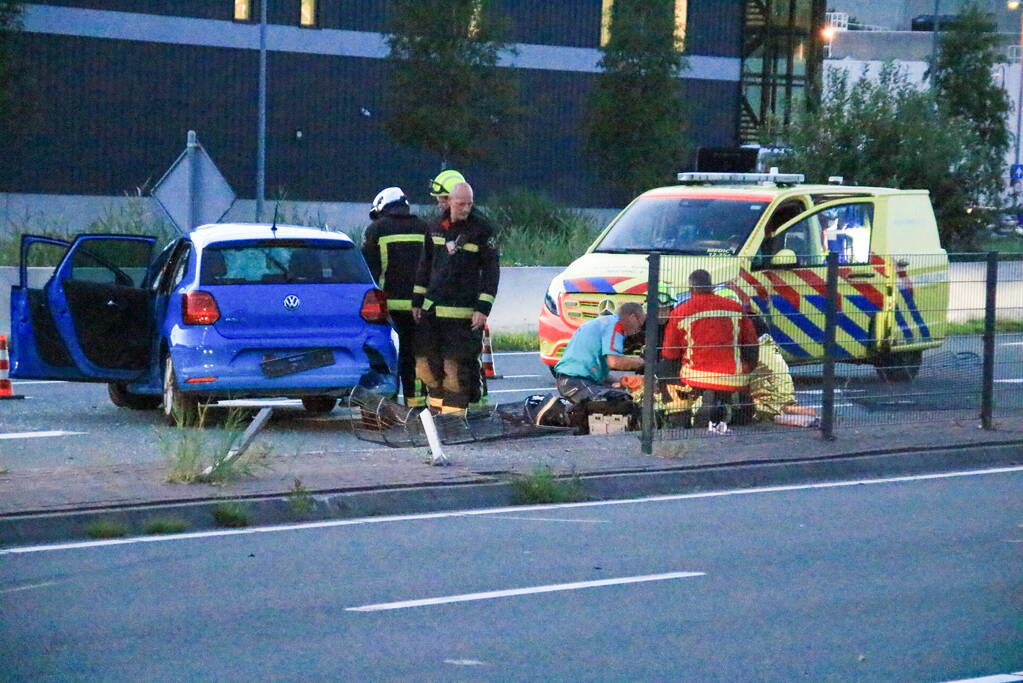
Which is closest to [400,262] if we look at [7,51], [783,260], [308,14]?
[783,260]

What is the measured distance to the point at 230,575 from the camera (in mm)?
8273

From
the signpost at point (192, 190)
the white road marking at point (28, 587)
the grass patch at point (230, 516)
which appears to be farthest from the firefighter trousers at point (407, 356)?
the white road marking at point (28, 587)

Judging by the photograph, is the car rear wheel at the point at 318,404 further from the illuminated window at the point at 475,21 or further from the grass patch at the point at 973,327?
the illuminated window at the point at 475,21

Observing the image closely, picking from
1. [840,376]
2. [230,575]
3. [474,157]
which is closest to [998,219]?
[474,157]

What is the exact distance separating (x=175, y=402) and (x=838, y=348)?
499 centimetres

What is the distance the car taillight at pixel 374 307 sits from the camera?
542 inches

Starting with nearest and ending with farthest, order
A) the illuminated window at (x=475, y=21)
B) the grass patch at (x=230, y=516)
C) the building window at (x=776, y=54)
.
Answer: the grass patch at (x=230, y=516) → the illuminated window at (x=475, y=21) → the building window at (x=776, y=54)

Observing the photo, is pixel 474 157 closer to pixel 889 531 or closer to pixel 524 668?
pixel 889 531

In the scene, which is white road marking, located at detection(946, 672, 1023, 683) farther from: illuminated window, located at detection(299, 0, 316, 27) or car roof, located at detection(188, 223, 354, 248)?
illuminated window, located at detection(299, 0, 316, 27)

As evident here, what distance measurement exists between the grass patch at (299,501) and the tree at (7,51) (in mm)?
30267

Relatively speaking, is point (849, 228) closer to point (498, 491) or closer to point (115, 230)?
point (498, 491)

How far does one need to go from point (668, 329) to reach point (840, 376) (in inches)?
63.5

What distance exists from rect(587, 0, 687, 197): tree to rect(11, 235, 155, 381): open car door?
110 feet

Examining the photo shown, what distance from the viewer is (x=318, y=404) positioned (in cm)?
1508
